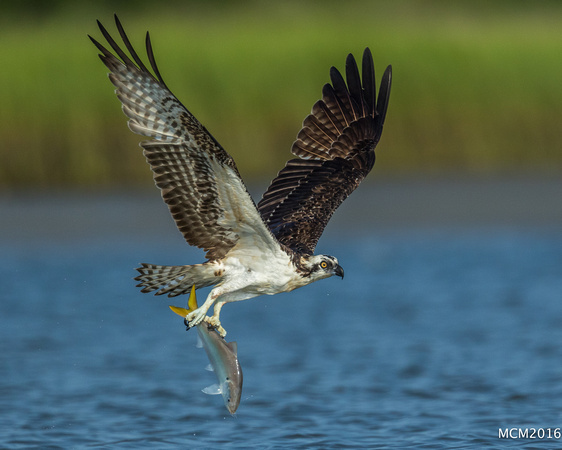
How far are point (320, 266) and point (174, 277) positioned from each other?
110cm

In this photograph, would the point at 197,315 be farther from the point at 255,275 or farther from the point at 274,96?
the point at 274,96

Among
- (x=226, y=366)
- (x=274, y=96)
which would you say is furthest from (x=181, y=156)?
(x=274, y=96)

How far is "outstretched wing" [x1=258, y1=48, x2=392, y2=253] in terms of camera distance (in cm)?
1019

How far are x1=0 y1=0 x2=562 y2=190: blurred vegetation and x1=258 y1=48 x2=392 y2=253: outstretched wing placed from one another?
1031cm

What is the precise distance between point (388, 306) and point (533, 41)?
12055 mm

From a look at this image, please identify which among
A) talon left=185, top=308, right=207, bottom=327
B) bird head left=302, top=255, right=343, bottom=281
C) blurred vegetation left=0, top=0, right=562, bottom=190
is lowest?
talon left=185, top=308, right=207, bottom=327

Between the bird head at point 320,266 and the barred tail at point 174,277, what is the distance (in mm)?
694

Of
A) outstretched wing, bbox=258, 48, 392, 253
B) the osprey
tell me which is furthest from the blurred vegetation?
the osprey

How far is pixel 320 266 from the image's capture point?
872 cm

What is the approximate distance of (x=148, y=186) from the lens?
21531mm

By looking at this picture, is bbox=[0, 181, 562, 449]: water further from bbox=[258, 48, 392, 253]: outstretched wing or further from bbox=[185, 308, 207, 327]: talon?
bbox=[258, 48, 392, 253]: outstretched wing

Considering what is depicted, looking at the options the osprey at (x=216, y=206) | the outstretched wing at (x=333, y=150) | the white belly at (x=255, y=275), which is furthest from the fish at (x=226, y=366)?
the outstretched wing at (x=333, y=150)

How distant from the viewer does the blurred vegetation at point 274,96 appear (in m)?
21.0

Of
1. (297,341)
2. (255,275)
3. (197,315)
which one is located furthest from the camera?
(297,341)
